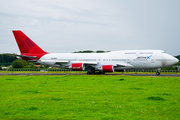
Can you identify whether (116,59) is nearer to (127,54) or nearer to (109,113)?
(127,54)

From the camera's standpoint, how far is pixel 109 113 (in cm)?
884

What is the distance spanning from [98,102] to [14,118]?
443 cm

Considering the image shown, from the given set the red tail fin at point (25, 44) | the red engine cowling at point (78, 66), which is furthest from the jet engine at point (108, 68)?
the red tail fin at point (25, 44)

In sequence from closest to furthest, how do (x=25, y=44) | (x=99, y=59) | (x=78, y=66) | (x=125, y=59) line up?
1. (x=125, y=59)
2. (x=78, y=66)
3. (x=99, y=59)
4. (x=25, y=44)

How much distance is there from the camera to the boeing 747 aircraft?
37.9 metres

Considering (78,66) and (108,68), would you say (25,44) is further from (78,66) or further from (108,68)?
(108,68)

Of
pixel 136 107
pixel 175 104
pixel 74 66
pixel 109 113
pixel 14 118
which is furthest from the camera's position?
pixel 74 66

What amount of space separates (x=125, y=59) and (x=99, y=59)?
5.23m

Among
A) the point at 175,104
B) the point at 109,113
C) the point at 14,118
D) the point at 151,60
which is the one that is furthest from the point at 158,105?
the point at 151,60

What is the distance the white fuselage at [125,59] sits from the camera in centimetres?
3769

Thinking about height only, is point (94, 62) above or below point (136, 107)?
above

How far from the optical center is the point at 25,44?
151 ft

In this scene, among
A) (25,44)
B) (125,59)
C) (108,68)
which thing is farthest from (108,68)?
(25,44)

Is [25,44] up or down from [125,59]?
up
